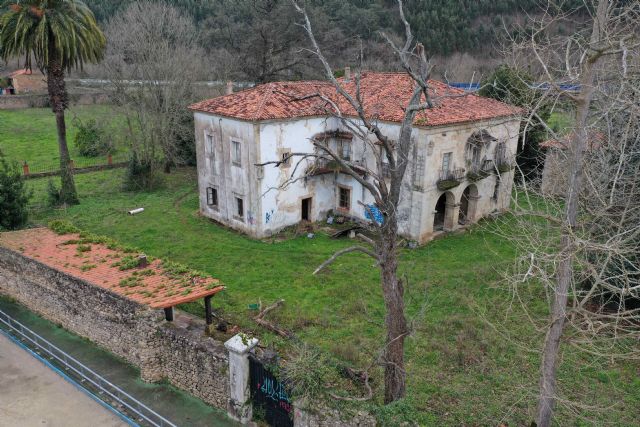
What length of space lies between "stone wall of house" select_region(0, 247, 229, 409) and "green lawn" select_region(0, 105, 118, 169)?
961 inches

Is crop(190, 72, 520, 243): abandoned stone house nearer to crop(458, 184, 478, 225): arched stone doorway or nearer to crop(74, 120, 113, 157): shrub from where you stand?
crop(458, 184, 478, 225): arched stone doorway

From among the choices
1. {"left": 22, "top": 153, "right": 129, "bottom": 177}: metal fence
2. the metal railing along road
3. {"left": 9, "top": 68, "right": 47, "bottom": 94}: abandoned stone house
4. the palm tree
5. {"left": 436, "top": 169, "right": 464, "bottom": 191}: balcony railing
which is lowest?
the metal railing along road

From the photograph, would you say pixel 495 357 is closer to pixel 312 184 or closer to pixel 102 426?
pixel 102 426

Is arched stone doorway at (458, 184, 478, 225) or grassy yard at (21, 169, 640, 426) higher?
arched stone doorway at (458, 184, 478, 225)

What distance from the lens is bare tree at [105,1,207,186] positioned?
3412 cm

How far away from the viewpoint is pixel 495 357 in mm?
15516

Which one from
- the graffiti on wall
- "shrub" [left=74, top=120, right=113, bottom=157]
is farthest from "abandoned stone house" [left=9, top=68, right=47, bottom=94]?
the graffiti on wall

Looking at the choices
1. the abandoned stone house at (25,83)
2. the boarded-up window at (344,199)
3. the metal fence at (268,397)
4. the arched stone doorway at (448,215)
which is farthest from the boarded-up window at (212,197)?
the abandoned stone house at (25,83)

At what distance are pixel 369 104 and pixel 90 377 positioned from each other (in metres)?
17.8

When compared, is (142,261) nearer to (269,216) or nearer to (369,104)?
Result: (269,216)

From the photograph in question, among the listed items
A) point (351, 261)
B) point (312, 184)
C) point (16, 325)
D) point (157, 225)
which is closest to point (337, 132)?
point (312, 184)

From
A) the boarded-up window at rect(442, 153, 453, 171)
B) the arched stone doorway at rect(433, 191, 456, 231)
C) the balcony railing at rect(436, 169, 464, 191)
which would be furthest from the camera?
the arched stone doorway at rect(433, 191, 456, 231)

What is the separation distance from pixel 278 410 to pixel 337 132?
1772 cm

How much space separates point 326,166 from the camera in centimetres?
2694
